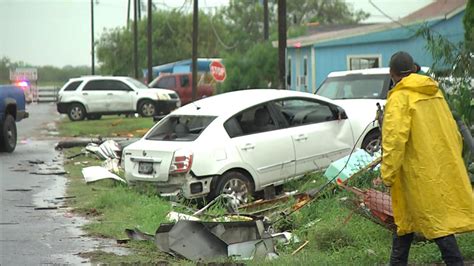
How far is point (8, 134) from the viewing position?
62.6 ft

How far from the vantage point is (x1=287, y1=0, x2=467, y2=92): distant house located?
22.9m

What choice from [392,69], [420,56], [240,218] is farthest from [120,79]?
[392,69]

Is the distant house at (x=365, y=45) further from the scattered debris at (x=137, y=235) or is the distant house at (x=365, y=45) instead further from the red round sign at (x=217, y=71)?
the scattered debris at (x=137, y=235)

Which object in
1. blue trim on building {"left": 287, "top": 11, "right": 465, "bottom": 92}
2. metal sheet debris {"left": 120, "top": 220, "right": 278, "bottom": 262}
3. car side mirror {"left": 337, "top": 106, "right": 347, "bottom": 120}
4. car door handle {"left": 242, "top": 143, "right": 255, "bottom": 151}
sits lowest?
metal sheet debris {"left": 120, "top": 220, "right": 278, "bottom": 262}

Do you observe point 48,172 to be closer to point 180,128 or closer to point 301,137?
point 180,128

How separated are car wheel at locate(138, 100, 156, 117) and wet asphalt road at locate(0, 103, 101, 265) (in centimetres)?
1483

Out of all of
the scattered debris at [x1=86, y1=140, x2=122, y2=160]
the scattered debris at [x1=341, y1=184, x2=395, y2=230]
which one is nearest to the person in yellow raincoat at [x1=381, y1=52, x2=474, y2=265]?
the scattered debris at [x1=341, y1=184, x2=395, y2=230]

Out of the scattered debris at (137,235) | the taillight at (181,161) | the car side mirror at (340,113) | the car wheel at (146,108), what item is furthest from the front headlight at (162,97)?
the scattered debris at (137,235)

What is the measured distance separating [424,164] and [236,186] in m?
5.14

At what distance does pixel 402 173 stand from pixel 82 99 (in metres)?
28.2

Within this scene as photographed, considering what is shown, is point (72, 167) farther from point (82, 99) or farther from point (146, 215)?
point (82, 99)

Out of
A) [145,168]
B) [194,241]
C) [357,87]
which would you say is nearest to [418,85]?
[194,241]

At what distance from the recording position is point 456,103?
8.07 m

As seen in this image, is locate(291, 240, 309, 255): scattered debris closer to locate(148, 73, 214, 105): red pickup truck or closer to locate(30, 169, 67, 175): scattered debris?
locate(30, 169, 67, 175): scattered debris
